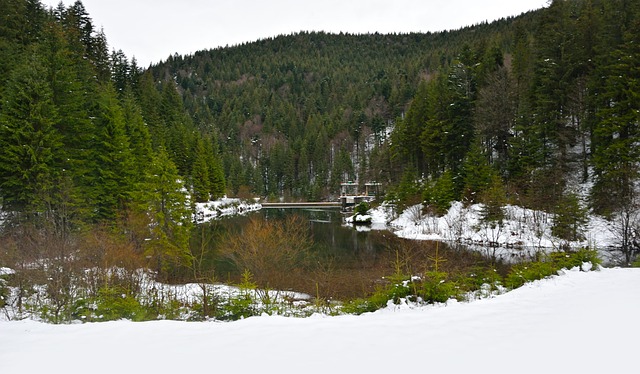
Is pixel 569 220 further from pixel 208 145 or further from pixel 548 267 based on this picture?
pixel 208 145

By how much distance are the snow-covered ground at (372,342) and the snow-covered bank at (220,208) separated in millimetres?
43896

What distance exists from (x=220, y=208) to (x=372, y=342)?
5851 cm

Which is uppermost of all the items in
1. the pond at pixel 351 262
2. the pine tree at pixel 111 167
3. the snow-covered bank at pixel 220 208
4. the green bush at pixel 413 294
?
the pine tree at pixel 111 167

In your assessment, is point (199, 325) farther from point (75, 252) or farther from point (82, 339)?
point (75, 252)

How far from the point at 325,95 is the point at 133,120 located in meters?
125

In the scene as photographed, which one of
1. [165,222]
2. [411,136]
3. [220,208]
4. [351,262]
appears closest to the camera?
[165,222]

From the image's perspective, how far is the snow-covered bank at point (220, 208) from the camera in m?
52.5

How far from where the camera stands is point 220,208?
62281 mm

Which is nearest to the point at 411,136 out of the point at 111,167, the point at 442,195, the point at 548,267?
the point at 442,195

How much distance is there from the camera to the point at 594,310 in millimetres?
7691

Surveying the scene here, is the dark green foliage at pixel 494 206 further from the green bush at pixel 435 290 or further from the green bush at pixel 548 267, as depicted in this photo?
the green bush at pixel 435 290

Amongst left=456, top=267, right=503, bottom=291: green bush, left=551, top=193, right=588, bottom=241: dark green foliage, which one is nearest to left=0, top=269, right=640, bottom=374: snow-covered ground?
left=456, top=267, right=503, bottom=291: green bush

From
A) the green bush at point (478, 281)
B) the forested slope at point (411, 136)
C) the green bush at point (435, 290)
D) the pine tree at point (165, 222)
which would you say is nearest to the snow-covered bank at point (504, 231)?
the forested slope at point (411, 136)

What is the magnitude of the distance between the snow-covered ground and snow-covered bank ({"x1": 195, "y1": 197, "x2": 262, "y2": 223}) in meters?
43.9
